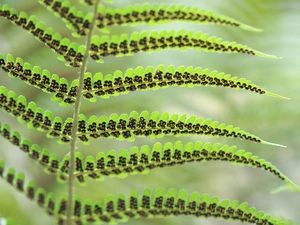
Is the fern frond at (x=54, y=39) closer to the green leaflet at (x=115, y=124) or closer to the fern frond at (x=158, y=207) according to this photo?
the green leaflet at (x=115, y=124)

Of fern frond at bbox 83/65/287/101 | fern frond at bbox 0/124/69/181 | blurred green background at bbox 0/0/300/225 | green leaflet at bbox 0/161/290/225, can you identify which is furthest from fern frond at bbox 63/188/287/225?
blurred green background at bbox 0/0/300/225

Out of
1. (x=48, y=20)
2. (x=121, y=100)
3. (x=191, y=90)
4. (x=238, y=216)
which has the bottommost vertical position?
(x=238, y=216)

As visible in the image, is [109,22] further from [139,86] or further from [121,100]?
[121,100]

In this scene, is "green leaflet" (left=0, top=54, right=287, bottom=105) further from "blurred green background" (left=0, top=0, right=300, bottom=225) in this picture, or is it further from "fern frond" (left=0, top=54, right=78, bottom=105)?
"blurred green background" (left=0, top=0, right=300, bottom=225)

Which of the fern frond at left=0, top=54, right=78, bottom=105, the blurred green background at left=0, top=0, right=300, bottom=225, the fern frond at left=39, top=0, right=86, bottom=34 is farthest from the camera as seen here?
the blurred green background at left=0, top=0, right=300, bottom=225

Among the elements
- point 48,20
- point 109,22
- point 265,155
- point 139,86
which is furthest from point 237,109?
point 109,22

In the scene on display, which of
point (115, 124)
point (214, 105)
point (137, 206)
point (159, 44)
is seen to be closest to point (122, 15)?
point (159, 44)

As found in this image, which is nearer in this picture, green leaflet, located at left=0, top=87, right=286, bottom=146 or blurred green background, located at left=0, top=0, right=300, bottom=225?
green leaflet, located at left=0, top=87, right=286, bottom=146
